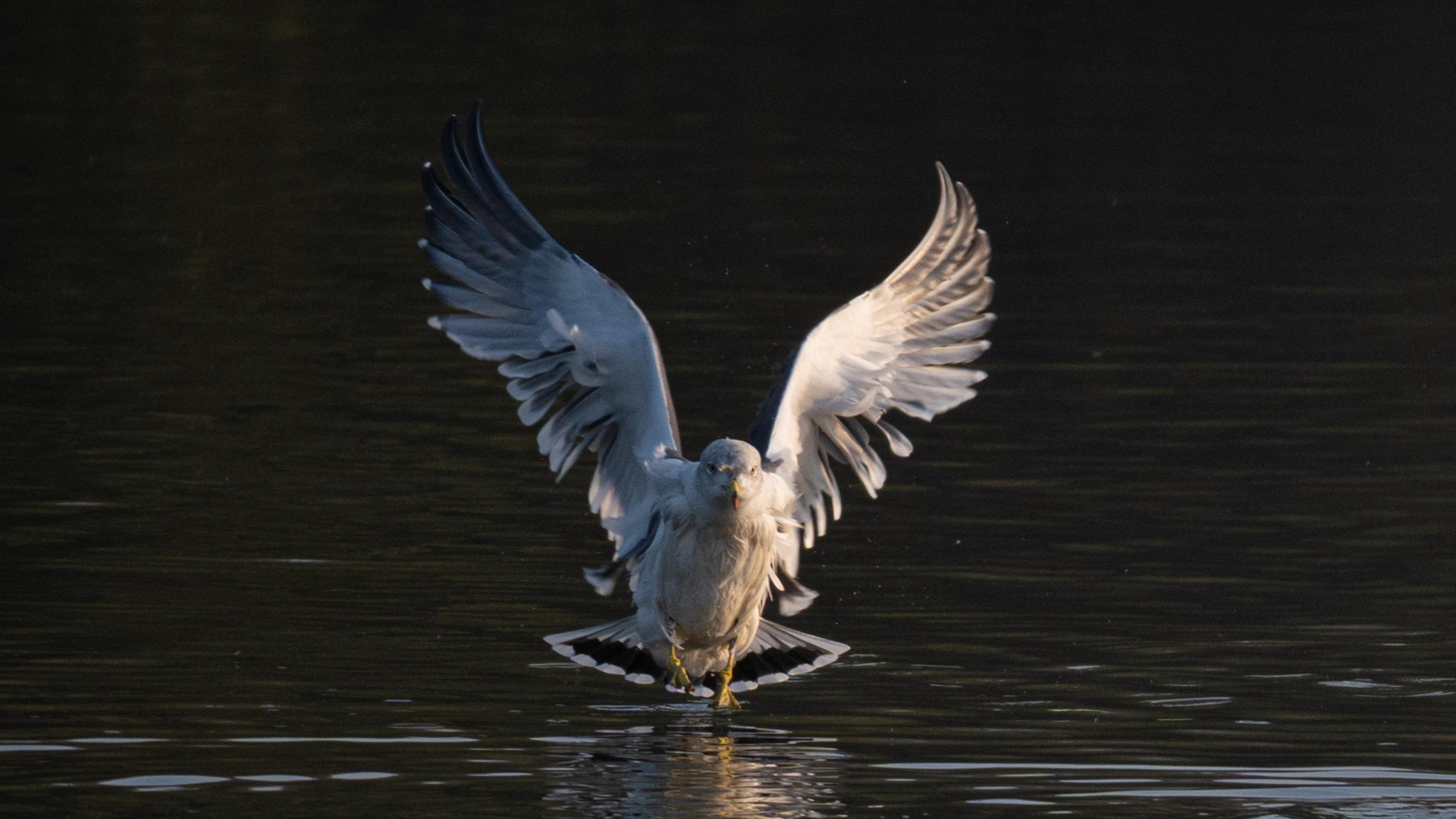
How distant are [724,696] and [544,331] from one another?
1577mm

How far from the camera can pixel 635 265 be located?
19547 mm

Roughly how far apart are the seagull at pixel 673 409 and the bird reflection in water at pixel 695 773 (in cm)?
44

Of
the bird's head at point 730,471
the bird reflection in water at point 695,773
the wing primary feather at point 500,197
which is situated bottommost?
the bird reflection in water at point 695,773

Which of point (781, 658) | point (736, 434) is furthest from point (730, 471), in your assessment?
point (736, 434)

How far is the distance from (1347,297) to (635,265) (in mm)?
4985

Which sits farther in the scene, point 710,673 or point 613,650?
point 710,673

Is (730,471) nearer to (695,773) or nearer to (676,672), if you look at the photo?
(676,672)

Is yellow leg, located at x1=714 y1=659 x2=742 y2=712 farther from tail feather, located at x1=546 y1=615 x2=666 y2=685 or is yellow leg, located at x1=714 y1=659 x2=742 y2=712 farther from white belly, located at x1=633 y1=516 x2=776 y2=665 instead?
tail feather, located at x1=546 y1=615 x2=666 y2=685

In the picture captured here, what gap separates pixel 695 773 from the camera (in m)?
8.97

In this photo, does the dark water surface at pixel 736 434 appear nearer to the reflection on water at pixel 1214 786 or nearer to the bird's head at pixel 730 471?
the reflection on water at pixel 1214 786

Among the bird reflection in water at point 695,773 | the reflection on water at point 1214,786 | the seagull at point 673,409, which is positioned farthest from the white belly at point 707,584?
the reflection on water at point 1214,786

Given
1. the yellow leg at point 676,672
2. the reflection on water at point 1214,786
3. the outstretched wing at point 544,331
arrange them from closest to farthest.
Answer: the reflection on water at point 1214,786
the yellow leg at point 676,672
the outstretched wing at point 544,331

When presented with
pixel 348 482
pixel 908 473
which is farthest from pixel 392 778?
pixel 908 473

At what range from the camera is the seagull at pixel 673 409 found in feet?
32.7
